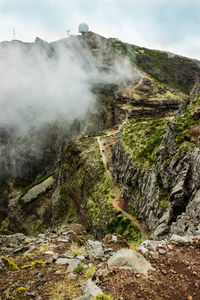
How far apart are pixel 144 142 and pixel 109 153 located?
19204 mm

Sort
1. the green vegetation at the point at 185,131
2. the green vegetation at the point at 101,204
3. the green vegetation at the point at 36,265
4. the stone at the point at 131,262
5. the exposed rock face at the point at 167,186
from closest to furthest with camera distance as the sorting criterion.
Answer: the stone at the point at 131,262 < the green vegetation at the point at 36,265 < the exposed rock face at the point at 167,186 < the green vegetation at the point at 185,131 < the green vegetation at the point at 101,204

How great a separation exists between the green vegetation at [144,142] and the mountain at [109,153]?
0.25 m

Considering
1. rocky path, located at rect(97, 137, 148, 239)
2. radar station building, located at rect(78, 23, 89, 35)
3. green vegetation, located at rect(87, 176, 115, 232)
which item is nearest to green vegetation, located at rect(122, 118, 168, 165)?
rocky path, located at rect(97, 137, 148, 239)

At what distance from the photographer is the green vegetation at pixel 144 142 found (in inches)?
1332

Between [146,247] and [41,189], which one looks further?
[41,189]

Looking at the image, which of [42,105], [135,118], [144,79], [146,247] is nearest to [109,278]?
[146,247]

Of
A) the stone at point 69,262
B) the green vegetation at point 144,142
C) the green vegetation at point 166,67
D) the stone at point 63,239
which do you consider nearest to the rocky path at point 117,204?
the green vegetation at point 144,142

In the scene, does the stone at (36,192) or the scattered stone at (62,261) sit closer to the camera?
the scattered stone at (62,261)

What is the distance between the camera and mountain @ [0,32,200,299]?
75.4 feet

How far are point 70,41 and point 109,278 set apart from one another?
224845 mm

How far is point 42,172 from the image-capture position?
151 metres

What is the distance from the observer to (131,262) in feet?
23.2

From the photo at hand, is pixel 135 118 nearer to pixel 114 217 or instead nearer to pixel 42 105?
pixel 114 217

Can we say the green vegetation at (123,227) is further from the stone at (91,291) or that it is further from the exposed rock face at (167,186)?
the stone at (91,291)
